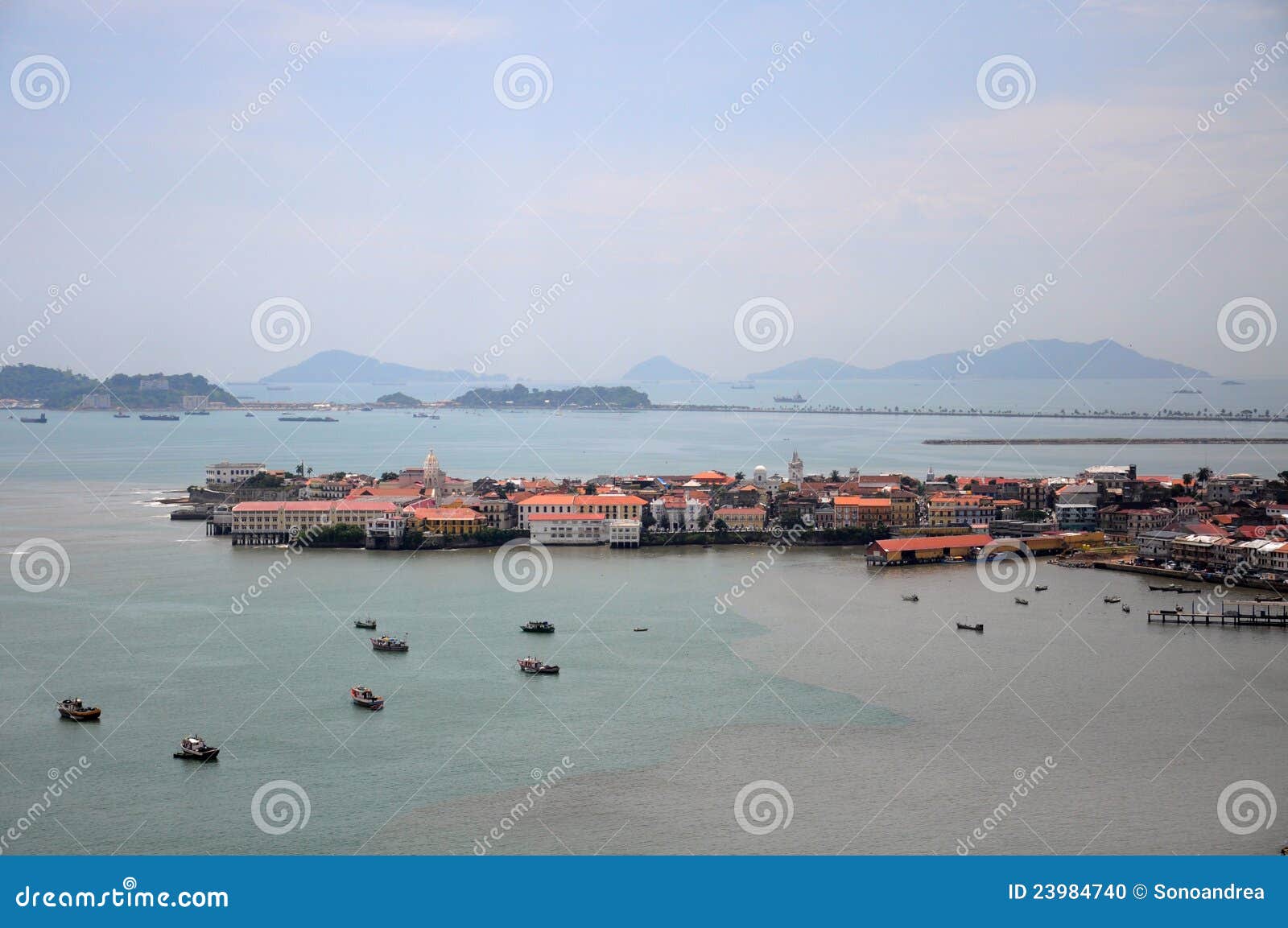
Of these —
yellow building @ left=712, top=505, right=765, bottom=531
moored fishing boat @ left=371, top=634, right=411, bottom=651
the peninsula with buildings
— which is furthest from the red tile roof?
moored fishing boat @ left=371, top=634, right=411, bottom=651

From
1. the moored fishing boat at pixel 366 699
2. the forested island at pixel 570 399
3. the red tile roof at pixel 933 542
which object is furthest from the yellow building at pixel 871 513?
the forested island at pixel 570 399

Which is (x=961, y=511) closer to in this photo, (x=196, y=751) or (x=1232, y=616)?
(x=1232, y=616)

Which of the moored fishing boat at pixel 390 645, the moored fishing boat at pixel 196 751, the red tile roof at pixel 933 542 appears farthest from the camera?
the red tile roof at pixel 933 542

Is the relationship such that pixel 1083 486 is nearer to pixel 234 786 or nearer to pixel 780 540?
pixel 780 540

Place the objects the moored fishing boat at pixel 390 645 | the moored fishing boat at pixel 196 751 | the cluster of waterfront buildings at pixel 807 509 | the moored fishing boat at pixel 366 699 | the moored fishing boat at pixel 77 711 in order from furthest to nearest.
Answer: the cluster of waterfront buildings at pixel 807 509, the moored fishing boat at pixel 390 645, the moored fishing boat at pixel 366 699, the moored fishing boat at pixel 77 711, the moored fishing boat at pixel 196 751

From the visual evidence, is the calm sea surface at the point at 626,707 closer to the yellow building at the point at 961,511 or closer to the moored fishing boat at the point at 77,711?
the moored fishing boat at the point at 77,711

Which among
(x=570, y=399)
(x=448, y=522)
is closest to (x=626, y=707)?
(x=448, y=522)

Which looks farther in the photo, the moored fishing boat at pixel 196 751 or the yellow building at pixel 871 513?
the yellow building at pixel 871 513
